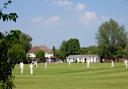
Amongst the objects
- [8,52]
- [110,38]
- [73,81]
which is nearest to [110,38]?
[110,38]

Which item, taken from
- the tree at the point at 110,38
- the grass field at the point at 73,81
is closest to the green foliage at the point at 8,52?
the grass field at the point at 73,81

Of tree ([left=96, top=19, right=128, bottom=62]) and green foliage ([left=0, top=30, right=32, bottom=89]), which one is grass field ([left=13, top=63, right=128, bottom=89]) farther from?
tree ([left=96, top=19, right=128, bottom=62])

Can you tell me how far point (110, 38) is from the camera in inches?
6127

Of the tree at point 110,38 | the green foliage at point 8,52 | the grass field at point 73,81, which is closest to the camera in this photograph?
the green foliage at point 8,52

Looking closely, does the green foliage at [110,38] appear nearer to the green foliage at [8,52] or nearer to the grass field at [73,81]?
the grass field at [73,81]

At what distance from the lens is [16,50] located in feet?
24.6

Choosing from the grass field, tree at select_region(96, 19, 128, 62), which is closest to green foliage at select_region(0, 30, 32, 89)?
the grass field

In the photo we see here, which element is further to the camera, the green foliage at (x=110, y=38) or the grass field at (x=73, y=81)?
the green foliage at (x=110, y=38)

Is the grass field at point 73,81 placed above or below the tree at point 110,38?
below

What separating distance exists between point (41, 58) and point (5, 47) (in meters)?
159

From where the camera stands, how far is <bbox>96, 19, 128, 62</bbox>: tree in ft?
501

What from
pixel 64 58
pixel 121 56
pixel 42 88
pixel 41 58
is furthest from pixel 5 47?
pixel 64 58

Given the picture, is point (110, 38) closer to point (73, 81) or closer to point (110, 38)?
point (110, 38)

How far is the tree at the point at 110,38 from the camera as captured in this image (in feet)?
501
